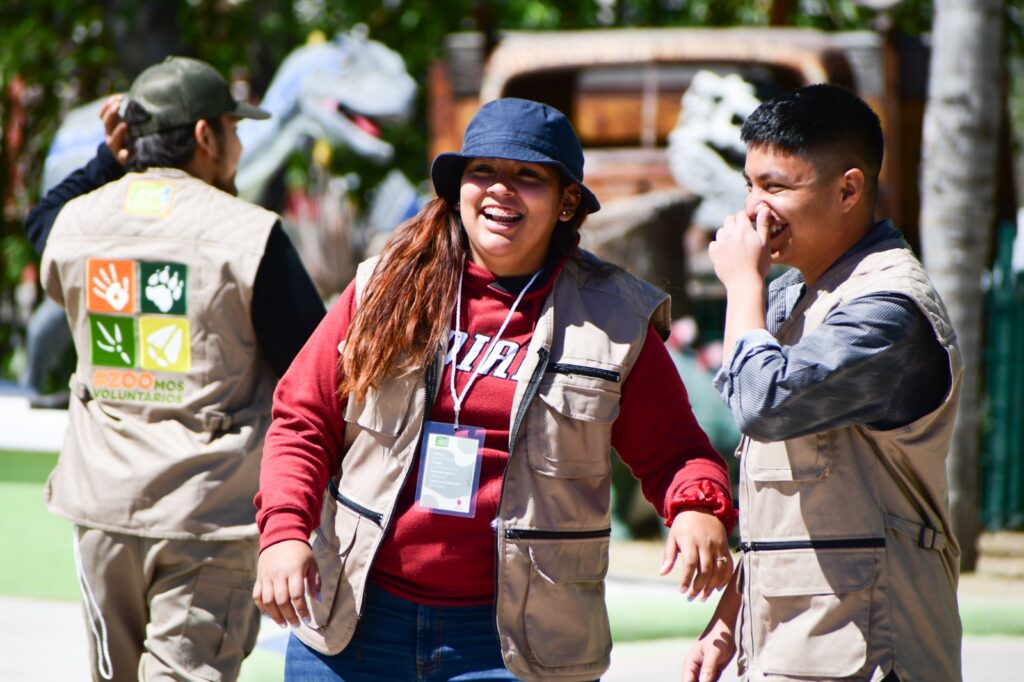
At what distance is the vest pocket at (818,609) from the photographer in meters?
2.43

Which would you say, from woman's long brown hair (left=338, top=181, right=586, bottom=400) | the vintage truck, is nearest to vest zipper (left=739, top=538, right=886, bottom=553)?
woman's long brown hair (left=338, top=181, right=586, bottom=400)

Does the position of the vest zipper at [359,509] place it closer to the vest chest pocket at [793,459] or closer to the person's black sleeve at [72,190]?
the vest chest pocket at [793,459]

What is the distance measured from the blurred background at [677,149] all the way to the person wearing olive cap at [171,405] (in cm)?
292

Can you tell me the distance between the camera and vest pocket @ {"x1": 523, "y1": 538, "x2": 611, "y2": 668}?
2586mm

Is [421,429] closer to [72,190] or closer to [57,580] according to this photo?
[72,190]

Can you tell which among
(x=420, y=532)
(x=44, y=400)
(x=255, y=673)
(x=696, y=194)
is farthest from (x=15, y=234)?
(x=420, y=532)

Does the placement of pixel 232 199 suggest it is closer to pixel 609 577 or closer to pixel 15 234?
pixel 609 577

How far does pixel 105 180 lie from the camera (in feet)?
13.2

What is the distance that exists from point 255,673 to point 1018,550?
5.69m

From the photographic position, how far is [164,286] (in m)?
3.47

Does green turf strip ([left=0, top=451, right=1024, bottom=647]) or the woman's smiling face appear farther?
green turf strip ([left=0, top=451, right=1024, bottom=647])

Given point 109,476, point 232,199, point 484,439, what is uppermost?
point 232,199

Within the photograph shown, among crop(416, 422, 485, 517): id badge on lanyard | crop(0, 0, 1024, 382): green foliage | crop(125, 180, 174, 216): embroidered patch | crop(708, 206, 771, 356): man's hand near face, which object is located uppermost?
crop(0, 0, 1024, 382): green foliage

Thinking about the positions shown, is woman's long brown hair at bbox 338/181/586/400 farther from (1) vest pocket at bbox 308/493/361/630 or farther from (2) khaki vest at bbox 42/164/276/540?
(2) khaki vest at bbox 42/164/276/540
